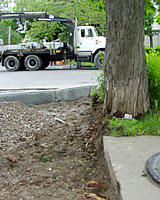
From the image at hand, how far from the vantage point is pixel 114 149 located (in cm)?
348

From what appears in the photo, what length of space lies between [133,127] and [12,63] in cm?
1718

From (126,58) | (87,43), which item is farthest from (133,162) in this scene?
(87,43)

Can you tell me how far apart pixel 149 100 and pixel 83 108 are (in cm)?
214

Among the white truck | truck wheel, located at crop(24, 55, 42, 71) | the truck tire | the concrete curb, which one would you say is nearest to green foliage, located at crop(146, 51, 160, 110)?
the concrete curb

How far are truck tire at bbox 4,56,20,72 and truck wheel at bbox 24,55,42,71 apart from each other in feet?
1.97

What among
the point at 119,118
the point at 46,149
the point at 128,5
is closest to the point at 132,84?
the point at 119,118

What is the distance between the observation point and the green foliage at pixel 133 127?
3.99m

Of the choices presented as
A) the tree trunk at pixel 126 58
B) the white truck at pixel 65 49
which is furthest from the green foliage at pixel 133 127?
the white truck at pixel 65 49

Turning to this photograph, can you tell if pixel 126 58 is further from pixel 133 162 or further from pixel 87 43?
pixel 87 43

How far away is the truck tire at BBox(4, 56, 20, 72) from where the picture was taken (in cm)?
1989

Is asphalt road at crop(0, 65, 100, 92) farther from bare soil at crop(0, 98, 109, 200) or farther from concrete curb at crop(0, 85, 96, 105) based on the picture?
bare soil at crop(0, 98, 109, 200)

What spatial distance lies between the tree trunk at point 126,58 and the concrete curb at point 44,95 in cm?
278

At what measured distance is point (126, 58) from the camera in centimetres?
435

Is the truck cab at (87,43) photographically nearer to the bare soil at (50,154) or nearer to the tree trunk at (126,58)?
the bare soil at (50,154)
